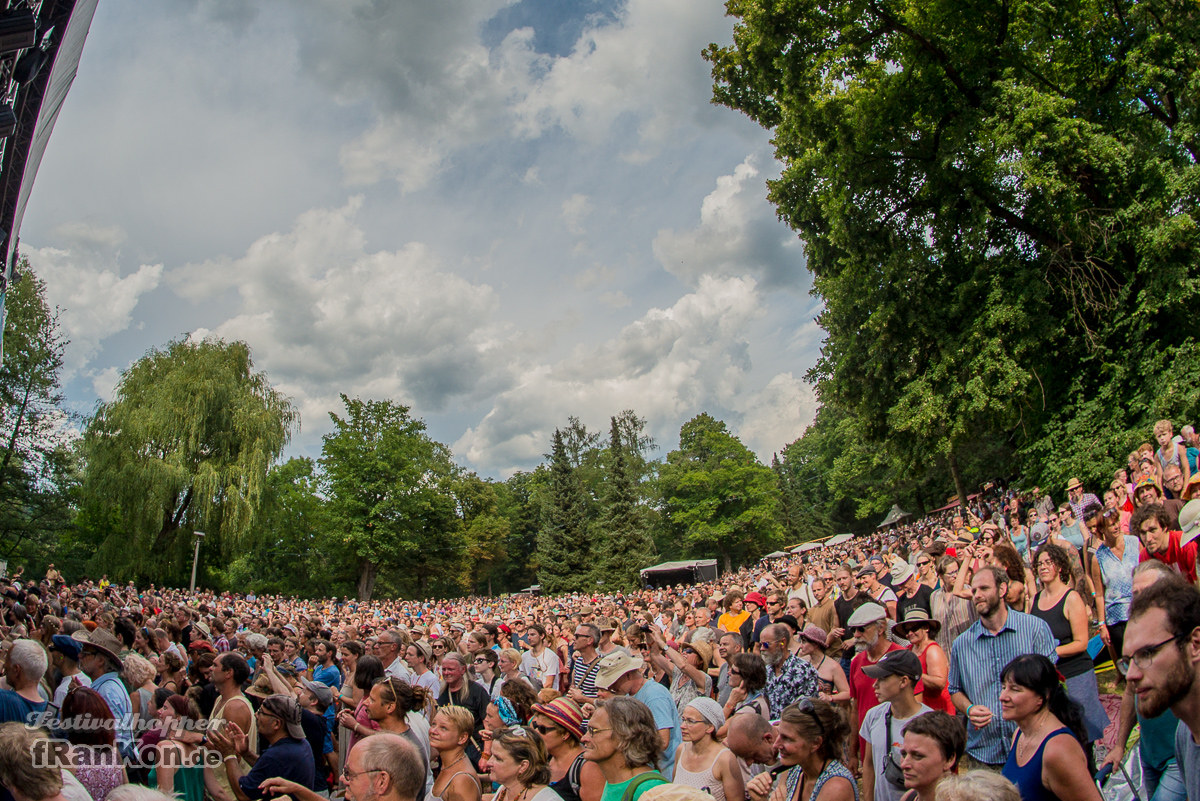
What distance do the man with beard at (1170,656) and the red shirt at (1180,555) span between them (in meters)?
2.76

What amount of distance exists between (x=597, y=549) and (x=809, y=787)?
1589 inches

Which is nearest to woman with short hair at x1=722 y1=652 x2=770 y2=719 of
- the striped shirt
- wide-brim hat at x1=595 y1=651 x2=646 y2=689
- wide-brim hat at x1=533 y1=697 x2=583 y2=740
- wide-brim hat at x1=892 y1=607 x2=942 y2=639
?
wide-brim hat at x1=595 y1=651 x2=646 y2=689

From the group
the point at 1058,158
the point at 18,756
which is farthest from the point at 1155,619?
the point at 1058,158

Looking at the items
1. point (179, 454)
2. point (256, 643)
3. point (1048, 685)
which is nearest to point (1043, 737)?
point (1048, 685)

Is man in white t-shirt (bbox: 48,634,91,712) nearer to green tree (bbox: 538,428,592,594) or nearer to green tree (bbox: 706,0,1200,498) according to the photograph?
green tree (bbox: 706,0,1200,498)

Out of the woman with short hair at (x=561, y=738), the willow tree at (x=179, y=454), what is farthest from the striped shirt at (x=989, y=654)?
the willow tree at (x=179, y=454)

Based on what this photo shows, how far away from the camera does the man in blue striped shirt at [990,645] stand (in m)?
3.64

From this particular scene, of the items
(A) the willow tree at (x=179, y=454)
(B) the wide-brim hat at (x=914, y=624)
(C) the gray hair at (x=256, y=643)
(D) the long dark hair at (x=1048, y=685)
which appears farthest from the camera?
(A) the willow tree at (x=179, y=454)

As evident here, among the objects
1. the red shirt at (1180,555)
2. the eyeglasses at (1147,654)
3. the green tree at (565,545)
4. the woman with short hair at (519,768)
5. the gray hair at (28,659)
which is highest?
the green tree at (565,545)

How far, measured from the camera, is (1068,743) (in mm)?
2525

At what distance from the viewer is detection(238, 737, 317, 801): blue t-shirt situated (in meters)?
3.82

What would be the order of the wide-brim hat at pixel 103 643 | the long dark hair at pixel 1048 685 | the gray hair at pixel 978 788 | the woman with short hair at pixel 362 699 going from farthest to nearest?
the wide-brim hat at pixel 103 643 < the woman with short hair at pixel 362 699 < the long dark hair at pixel 1048 685 < the gray hair at pixel 978 788

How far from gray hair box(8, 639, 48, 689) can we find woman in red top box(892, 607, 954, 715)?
18.1 feet

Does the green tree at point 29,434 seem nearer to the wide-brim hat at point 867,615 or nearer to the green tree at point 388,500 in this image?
the green tree at point 388,500
